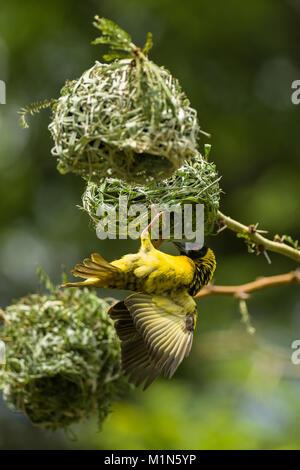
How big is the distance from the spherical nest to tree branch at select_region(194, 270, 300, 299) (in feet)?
1.94

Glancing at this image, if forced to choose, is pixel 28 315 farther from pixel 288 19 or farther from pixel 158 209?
pixel 288 19

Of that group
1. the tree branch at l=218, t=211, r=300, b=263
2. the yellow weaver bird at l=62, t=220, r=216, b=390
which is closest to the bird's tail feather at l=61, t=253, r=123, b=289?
the yellow weaver bird at l=62, t=220, r=216, b=390

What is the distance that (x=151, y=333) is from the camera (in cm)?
299

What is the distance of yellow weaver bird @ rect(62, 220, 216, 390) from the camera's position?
2951 millimetres

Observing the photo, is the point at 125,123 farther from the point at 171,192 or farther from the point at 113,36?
the point at 171,192

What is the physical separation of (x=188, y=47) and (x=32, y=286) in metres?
Answer: 2.91

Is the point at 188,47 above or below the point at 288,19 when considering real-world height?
below

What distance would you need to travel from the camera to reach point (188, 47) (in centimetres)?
717

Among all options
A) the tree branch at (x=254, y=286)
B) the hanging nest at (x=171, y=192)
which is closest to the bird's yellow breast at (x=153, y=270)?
the tree branch at (x=254, y=286)

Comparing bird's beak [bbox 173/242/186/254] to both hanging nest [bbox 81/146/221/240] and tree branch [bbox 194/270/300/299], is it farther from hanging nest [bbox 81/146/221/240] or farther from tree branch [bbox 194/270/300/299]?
hanging nest [bbox 81/146/221/240]

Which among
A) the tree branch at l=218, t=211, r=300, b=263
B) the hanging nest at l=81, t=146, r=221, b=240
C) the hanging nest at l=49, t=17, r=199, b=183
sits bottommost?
the tree branch at l=218, t=211, r=300, b=263

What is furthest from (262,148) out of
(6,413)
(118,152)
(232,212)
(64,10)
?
(118,152)
